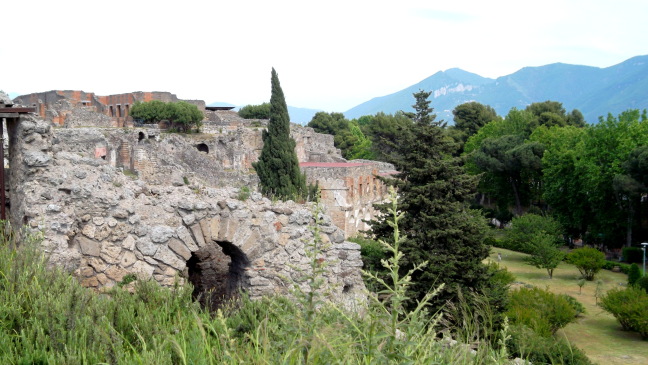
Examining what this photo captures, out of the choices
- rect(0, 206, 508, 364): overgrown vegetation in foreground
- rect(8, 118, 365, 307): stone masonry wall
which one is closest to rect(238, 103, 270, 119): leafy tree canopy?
rect(8, 118, 365, 307): stone masonry wall

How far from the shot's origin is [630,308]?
18.3 m

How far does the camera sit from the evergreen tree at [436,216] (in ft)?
47.4

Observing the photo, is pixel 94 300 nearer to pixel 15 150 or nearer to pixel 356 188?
pixel 15 150

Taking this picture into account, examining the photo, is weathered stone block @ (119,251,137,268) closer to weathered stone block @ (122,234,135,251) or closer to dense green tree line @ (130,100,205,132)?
weathered stone block @ (122,234,135,251)

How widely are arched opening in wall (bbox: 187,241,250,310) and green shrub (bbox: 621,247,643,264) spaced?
26.2 m

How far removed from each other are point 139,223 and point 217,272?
11.1 feet

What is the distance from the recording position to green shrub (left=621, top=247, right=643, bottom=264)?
29828 millimetres

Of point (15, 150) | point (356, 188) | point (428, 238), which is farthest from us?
point (356, 188)

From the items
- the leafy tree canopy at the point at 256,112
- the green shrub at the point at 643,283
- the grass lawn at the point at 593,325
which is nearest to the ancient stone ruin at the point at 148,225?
the grass lawn at the point at 593,325

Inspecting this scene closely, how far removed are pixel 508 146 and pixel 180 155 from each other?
2655cm

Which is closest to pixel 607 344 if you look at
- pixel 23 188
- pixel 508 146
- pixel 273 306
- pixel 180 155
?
pixel 273 306

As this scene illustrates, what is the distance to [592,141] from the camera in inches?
1337

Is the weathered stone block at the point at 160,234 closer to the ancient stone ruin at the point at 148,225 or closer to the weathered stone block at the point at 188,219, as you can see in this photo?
the ancient stone ruin at the point at 148,225

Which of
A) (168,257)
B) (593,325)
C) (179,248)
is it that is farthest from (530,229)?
(168,257)
